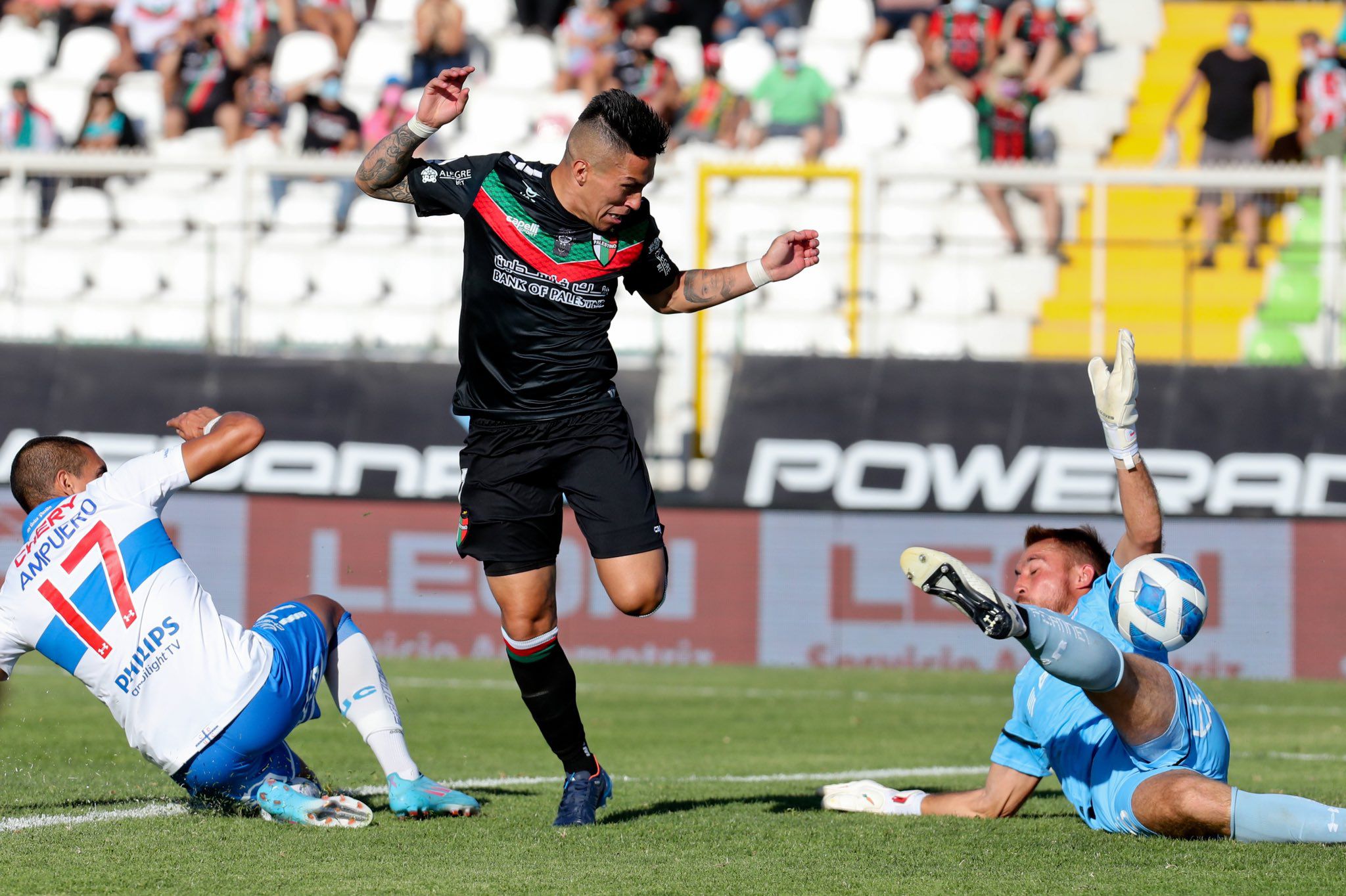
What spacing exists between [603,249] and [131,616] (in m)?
2.12

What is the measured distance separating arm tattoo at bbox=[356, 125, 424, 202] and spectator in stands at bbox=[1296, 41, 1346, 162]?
11.5m

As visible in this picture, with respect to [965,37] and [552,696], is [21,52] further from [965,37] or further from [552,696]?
[552,696]

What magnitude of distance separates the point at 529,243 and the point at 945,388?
25.3ft

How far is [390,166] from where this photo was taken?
6180mm

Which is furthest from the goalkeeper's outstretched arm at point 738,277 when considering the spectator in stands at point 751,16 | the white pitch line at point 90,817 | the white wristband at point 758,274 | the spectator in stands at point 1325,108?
the spectator in stands at point 751,16

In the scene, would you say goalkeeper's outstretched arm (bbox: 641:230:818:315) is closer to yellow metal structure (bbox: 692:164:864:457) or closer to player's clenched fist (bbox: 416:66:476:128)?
player's clenched fist (bbox: 416:66:476:128)

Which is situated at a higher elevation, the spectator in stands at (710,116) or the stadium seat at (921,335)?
the spectator in stands at (710,116)

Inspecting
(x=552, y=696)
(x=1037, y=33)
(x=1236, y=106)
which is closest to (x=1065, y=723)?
(x=552, y=696)

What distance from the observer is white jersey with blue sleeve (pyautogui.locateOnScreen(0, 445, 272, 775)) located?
218 inches

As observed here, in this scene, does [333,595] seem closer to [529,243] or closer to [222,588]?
[222,588]

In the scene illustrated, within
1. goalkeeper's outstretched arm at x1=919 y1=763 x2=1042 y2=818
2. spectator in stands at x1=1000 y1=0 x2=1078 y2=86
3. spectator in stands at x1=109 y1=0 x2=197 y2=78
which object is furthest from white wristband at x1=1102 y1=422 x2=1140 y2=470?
spectator in stands at x1=109 y1=0 x2=197 y2=78

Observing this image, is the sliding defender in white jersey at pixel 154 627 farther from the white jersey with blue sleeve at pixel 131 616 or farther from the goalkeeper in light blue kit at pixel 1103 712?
the goalkeeper in light blue kit at pixel 1103 712

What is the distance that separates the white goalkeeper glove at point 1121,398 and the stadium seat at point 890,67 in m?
12.3

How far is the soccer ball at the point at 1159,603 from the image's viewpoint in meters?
5.37
